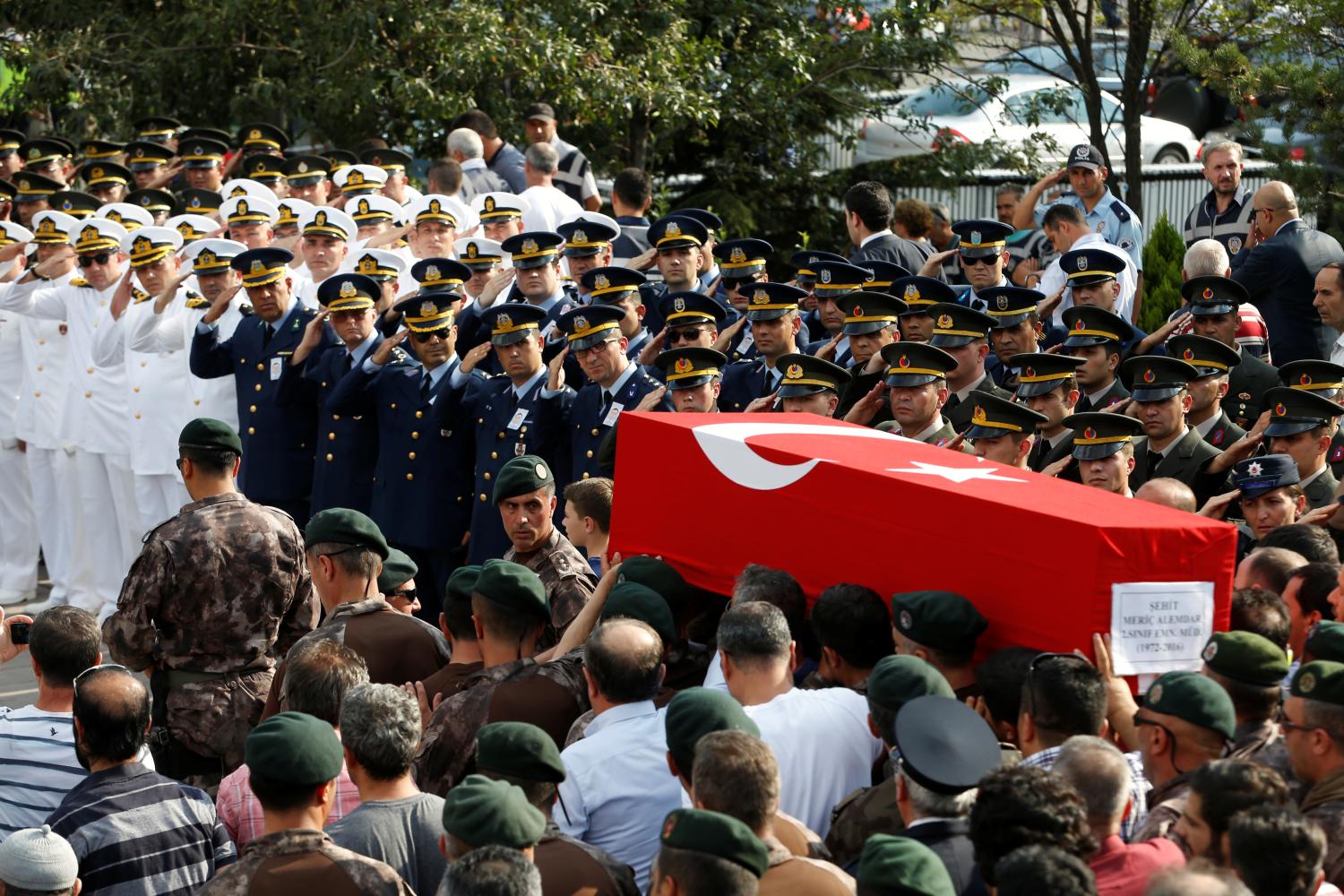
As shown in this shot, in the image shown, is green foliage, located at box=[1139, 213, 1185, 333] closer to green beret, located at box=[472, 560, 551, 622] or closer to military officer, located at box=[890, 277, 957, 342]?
military officer, located at box=[890, 277, 957, 342]

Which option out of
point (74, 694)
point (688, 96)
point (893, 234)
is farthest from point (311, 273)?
point (74, 694)

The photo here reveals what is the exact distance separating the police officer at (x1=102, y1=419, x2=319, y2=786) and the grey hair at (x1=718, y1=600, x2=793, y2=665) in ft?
6.90

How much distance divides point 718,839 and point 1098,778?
88 cm

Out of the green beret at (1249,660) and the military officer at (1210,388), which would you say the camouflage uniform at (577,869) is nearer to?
the green beret at (1249,660)

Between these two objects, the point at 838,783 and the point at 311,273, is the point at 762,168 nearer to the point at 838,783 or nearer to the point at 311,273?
the point at 311,273

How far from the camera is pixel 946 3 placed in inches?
574

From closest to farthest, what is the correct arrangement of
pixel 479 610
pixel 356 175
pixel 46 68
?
pixel 479 610 < pixel 356 175 < pixel 46 68

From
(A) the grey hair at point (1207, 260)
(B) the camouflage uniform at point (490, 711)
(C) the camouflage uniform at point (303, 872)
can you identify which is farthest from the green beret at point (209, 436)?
(A) the grey hair at point (1207, 260)

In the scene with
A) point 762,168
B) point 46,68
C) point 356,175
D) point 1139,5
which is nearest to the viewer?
point 356,175

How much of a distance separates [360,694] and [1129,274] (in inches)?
245

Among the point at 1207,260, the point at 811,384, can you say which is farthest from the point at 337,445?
the point at 1207,260

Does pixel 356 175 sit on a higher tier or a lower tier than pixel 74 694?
higher

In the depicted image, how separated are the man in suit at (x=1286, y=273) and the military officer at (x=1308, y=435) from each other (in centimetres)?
298

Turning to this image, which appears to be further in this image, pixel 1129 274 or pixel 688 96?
pixel 688 96
